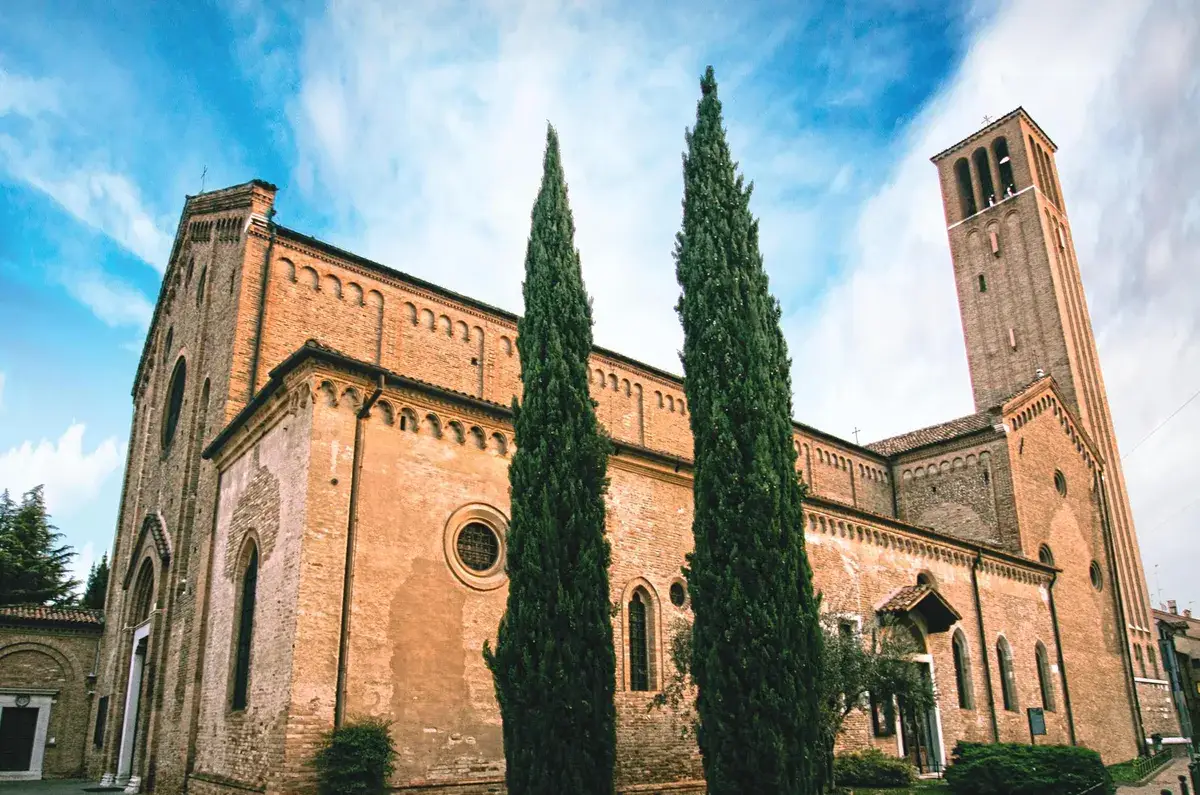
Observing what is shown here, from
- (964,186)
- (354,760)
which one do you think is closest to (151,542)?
(354,760)

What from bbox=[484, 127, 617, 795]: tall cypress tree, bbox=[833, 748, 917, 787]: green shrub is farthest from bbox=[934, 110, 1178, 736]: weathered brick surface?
bbox=[484, 127, 617, 795]: tall cypress tree

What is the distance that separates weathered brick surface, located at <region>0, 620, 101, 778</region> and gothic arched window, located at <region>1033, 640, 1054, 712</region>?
2445cm

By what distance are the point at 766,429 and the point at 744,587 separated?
2068 mm

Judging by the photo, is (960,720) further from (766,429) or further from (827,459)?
(766,429)

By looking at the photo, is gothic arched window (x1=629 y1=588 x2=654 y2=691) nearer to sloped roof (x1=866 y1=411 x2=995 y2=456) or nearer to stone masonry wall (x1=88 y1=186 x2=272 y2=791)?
stone masonry wall (x1=88 y1=186 x2=272 y2=791)

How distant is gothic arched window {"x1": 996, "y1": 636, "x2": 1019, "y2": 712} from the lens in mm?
21422

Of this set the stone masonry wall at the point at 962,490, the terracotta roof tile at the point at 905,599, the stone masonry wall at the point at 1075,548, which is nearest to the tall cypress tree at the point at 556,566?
the terracotta roof tile at the point at 905,599

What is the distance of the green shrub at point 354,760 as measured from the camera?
9.97 m

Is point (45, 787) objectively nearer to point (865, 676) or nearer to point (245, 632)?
point (245, 632)

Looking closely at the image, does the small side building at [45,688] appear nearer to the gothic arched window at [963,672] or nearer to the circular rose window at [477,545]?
the circular rose window at [477,545]

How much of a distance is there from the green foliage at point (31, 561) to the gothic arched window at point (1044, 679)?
32.4 m

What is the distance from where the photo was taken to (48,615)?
21.4 meters

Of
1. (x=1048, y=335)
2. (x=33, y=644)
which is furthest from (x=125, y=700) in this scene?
(x=1048, y=335)

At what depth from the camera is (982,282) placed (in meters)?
34.8
